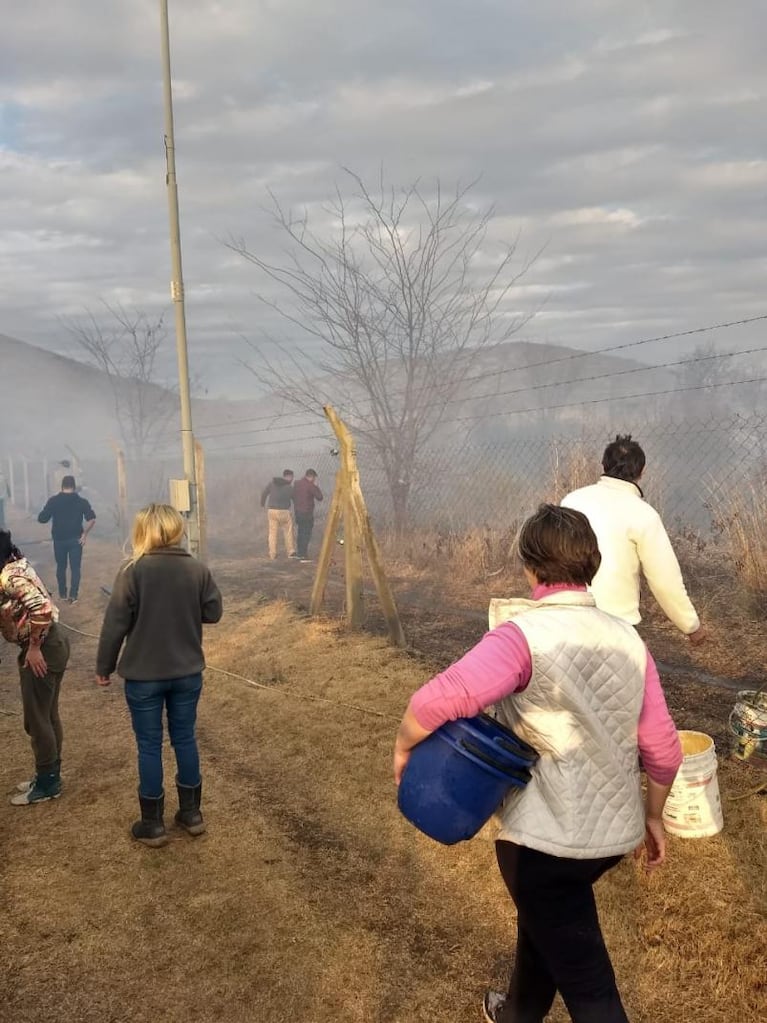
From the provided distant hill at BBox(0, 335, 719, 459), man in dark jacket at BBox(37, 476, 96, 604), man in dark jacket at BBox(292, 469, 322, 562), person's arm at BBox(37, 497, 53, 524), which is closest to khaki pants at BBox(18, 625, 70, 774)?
person's arm at BBox(37, 497, 53, 524)

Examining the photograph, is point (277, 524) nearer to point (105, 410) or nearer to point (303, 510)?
point (303, 510)

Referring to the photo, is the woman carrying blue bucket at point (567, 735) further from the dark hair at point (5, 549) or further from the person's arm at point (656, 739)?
the dark hair at point (5, 549)

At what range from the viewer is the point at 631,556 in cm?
362

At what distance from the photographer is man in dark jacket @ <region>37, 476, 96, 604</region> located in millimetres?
10898

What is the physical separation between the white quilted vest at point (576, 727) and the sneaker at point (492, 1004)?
101 cm

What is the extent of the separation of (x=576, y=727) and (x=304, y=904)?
204 centimetres

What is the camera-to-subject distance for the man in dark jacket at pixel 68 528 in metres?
10.9

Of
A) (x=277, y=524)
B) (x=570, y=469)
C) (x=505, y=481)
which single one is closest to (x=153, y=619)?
(x=570, y=469)

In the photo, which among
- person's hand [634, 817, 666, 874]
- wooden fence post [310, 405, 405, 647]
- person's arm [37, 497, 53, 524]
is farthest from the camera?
person's arm [37, 497, 53, 524]

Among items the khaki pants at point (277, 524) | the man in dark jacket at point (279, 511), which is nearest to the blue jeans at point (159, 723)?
the man in dark jacket at point (279, 511)

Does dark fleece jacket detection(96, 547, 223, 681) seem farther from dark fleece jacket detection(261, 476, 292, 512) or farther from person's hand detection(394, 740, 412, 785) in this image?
dark fleece jacket detection(261, 476, 292, 512)

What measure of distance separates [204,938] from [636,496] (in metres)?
2.71

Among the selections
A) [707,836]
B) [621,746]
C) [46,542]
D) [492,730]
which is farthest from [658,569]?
[46,542]

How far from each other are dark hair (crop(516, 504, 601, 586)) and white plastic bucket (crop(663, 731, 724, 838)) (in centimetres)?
194
